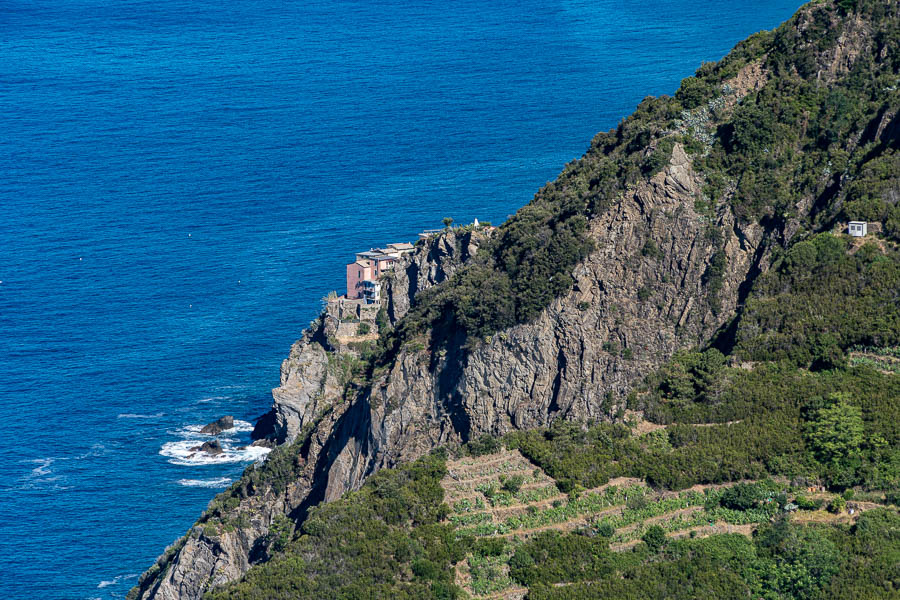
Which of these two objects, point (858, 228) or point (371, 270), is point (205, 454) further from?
point (858, 228)

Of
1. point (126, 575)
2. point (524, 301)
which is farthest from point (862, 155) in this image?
point (126, 575)

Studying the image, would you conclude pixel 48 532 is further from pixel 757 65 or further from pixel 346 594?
pixel 757 65

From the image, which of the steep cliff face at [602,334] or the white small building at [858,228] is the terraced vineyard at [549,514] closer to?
the steep cliff face at [602,334]

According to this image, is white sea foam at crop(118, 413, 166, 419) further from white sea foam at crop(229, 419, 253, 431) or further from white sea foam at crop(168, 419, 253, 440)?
white sea foam at crop(229, 419, 253, 431)

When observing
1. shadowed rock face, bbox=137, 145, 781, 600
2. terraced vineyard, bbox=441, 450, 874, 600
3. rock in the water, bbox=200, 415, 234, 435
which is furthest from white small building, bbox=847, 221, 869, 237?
rock in the water, bbox=200, 415, 234, 435

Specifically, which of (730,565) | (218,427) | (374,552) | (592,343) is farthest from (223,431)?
(730,565)
